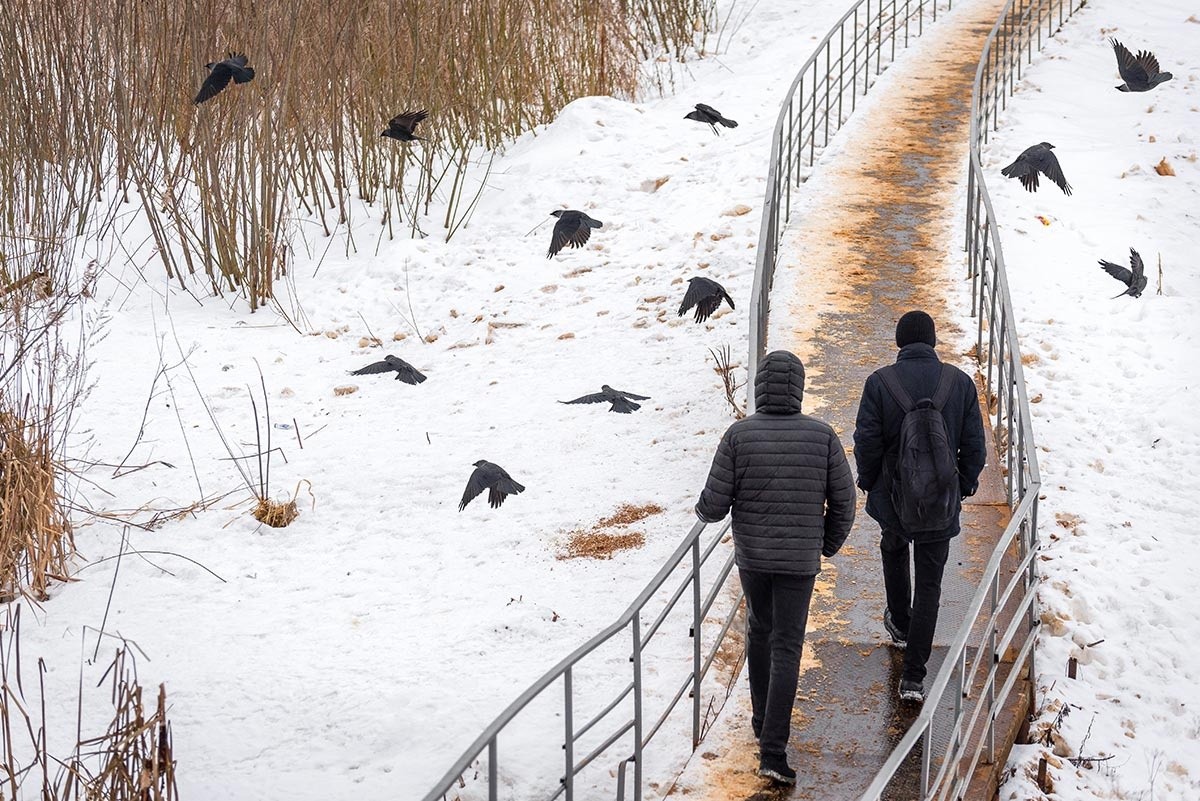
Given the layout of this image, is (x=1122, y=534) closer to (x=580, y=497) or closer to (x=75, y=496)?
(x=580, y=497)

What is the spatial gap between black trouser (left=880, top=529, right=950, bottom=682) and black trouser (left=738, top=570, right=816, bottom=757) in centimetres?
56

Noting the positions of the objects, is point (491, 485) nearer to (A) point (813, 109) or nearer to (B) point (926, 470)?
(B) point (926, 470)

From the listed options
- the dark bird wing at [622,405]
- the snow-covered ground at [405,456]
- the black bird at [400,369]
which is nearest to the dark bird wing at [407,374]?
the black bird at [400,369]

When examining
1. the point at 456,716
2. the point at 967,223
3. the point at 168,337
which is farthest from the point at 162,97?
the point at 456,716

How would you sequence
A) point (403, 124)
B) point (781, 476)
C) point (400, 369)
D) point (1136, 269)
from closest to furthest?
point (781, 476) → point (400, 369) → point (1136, 269) → point (403, 124)

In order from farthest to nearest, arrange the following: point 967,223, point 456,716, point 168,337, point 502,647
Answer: point 168,337
point 967,223
point 502,647
point 456,716

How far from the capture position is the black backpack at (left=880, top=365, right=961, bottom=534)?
4.68 m

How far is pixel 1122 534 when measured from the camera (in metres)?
6.98

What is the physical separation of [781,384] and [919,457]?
689mm

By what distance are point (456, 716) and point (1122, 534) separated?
3.66 metres

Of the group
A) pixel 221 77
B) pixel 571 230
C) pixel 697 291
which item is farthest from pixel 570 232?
pixel 221 77

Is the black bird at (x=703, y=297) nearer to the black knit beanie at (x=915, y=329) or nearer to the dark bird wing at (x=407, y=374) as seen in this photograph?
the dark bird wing at (x=407, y=374)

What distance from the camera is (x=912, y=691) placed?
4934mm

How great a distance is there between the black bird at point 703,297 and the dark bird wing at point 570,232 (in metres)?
1.48
